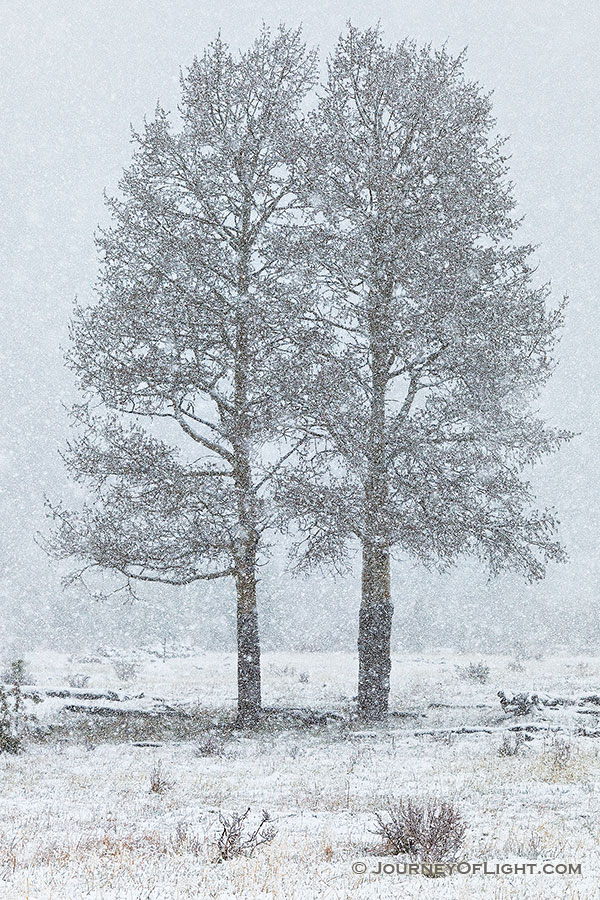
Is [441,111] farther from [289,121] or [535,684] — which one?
[535,684]

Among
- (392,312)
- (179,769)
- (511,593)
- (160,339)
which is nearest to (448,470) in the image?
(392,312)

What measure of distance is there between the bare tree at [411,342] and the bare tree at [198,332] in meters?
0.81

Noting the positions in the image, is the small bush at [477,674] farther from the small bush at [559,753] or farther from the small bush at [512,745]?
the small bush at [559,753]

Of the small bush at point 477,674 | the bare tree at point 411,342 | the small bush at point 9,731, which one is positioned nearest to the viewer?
the small bush at point 9,731

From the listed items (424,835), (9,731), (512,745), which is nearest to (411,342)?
(512,745)

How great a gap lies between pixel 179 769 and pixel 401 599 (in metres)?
67.0

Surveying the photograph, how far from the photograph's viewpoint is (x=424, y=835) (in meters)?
5.14

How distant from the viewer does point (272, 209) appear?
47.8ft

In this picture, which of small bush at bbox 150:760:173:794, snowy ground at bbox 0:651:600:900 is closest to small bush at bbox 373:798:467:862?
snowy ground at bbox 0:651:600:900

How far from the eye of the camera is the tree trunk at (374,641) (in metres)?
13.6

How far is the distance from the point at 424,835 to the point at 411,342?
9.33 meters

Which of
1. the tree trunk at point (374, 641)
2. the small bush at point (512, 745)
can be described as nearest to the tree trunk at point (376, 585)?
the tree trunk at point (374, 641)

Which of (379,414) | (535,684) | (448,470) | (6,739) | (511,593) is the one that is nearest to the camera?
(6,739)

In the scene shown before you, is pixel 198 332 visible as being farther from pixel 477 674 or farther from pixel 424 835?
pixel 477 674
